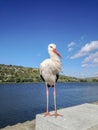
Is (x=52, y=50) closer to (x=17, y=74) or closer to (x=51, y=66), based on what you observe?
(x=51, y=66)

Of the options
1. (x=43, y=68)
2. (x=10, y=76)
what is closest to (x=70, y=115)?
(x=43, y=68)

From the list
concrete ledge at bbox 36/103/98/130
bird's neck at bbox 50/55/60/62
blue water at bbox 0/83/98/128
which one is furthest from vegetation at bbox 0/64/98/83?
bird's neck at bbox 50/55/60/62

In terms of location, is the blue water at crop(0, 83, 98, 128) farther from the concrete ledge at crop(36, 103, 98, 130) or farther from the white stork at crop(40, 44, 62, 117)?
the white stork at crop(40, 44, 62, 117)

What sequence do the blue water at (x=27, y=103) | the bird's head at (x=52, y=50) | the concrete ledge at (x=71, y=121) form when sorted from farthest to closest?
1. the blue water at (x=27, y=103)
2. the bird's head at (x=52, y=50)
3. the concrete ledge at (x=71, y=121)

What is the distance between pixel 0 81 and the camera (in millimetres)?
131500

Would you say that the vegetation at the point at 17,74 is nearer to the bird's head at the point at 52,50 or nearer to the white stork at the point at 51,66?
the white stork at the point at 51,66

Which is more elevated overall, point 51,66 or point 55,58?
point 55,58

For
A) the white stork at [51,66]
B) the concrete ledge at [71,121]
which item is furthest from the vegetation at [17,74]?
the white stork at [51,66]

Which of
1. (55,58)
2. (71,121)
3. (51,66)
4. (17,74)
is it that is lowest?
(71,121)

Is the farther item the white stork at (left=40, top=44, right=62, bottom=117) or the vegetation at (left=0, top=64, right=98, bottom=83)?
the vegetation at (left=0, top=64, right=98, bottom=83)

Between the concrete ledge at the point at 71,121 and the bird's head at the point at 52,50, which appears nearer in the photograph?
the concrete ledge at the point at 71,121

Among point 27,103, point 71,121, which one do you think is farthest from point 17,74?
point 71,121

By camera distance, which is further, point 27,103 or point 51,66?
point 27,103

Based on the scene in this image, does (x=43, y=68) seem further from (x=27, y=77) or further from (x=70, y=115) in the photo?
(x=27, y=77)
